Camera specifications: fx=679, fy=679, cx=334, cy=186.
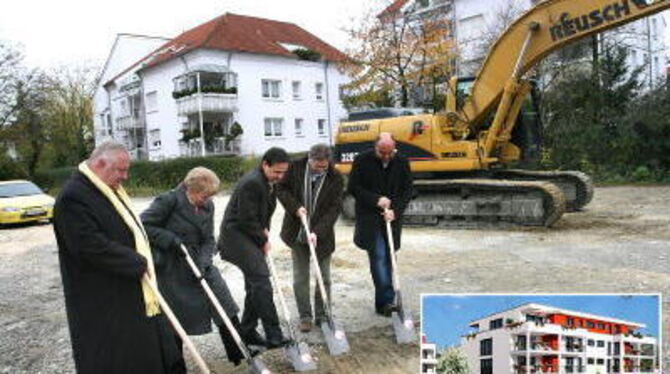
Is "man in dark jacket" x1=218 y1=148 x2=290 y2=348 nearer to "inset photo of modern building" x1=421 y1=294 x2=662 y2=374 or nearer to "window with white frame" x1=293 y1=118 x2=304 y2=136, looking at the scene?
"inset photo of modern building" x1=421 y1=294 x2=662 y2=374

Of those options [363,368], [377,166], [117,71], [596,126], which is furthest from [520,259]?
[117,71]

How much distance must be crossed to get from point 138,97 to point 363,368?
4668 centimetres

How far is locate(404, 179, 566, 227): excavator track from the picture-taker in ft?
38.2

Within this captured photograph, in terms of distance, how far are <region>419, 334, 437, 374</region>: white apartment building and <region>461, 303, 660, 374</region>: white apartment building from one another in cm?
22

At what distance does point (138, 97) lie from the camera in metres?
48.9

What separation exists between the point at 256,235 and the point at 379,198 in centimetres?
147

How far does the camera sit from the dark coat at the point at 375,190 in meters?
6.68

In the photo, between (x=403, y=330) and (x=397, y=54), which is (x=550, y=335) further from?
(x=397, y=54)

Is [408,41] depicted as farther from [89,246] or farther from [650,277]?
[89,246]

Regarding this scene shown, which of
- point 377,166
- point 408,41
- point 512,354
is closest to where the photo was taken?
point 512,354

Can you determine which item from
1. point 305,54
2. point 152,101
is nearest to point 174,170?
point 152,101

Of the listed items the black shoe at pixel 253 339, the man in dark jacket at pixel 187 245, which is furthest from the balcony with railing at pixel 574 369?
the black shoe at pixel 253 339

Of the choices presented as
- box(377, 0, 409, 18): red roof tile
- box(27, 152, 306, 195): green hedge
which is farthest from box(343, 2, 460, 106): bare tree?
box(27, 152, 306, 195): green hedge

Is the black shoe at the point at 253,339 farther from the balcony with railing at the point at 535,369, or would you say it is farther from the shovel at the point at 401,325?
the balcony with railing at the point at 535,369
